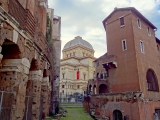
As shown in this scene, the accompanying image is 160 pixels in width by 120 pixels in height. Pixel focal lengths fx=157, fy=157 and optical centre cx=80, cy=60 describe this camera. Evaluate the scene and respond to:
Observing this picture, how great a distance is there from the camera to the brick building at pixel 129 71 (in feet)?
50.9

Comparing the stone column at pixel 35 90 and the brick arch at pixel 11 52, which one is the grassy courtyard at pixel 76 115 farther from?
the brick arch at pixel 11 52

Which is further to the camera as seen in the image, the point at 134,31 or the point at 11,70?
the point at 134,31

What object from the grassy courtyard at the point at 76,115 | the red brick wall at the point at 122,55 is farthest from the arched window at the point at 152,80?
the grassy courtyard at the point at 76,115

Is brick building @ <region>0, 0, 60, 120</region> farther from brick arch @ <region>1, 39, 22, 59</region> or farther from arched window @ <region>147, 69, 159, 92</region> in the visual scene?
arched window @ <region>147, 69, 159, 92</region>

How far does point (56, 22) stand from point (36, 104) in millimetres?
14972

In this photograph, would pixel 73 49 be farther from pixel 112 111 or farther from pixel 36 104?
pixel 36 104

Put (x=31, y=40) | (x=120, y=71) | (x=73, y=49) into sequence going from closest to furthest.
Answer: (x=31, y=40), (x=120, y=71), (x=73, y=49)

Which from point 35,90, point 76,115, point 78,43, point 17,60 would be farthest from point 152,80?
point 78,43

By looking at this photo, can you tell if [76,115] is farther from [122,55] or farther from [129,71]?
[122,55]

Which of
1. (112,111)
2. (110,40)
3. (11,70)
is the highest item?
(110,40)

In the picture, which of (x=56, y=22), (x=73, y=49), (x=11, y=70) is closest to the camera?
(x=11, y=70)

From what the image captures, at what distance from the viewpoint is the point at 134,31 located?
1770cm

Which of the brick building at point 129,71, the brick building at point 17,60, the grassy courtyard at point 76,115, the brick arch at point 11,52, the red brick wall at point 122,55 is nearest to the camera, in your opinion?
the brick building at point 17,60

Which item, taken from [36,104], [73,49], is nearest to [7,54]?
[36,104]
